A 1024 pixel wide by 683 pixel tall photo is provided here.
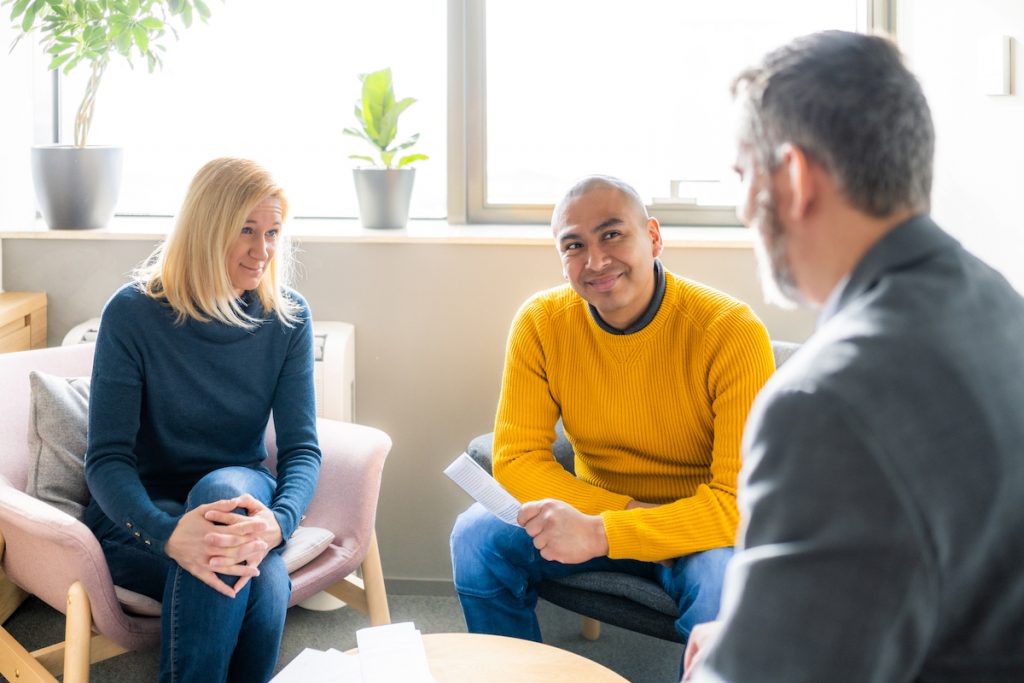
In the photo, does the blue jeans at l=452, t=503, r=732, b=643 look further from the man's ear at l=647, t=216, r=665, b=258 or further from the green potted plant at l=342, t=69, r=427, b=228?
the green potted plant at l=342, t=69, r=427, b=228

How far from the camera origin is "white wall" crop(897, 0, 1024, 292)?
92.0 inches

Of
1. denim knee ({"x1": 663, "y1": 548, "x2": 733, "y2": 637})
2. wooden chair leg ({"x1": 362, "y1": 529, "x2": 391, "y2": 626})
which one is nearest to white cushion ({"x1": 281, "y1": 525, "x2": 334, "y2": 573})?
wooden chair leg ({"x1": 362, "y1": 529, "x2": 391, "y2": 626})

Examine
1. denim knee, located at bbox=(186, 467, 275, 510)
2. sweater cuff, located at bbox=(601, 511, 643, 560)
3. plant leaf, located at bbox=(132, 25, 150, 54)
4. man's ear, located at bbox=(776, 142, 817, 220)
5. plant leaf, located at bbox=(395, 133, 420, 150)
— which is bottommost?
sweater cuff, located at bbox=(601, 511, 643, 560)

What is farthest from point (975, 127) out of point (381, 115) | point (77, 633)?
point (77, 633)

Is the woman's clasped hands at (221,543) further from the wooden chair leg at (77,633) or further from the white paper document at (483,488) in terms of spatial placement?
the white paper document at (483,488)

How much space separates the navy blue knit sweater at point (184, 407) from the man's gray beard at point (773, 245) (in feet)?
4.74

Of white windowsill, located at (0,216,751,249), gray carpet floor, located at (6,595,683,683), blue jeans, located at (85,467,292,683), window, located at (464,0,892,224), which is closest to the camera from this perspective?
blue jeans, located at (85,467,292,683)

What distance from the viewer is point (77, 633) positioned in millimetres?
1947

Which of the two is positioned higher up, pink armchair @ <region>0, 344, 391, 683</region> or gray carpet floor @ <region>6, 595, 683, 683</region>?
pink armchair @ <region>0, 344, 391, 683</region>

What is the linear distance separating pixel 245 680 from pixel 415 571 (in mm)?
1032

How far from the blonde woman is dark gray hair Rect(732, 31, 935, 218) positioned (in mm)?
1406

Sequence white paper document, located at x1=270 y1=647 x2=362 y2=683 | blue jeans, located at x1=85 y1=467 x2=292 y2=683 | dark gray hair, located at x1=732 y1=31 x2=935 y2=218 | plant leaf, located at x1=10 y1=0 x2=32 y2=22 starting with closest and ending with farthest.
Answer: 1. dark gray hair, located at x1=732 y1=31 x2=935 y2=218
2. white paper document, located at x1=270 y1=647 x2=362 y2=683
3. blue jeans, located at x1=85 y1=467 x2=292 y2=683
4. plant leaf, located at x1=10 y1=0 x2=32 y2=22

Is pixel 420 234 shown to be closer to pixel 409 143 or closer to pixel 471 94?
pixel 409 143

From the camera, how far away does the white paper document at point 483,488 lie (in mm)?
2010
